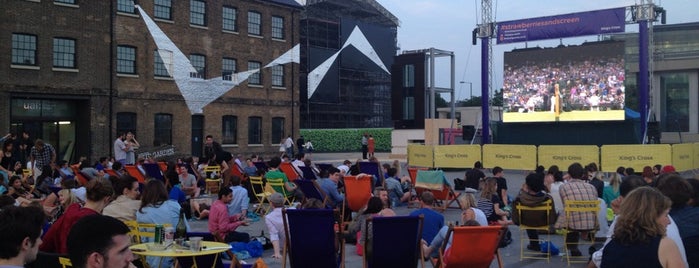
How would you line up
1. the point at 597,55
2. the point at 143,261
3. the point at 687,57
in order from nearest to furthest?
the point at 143,261, the point at 597,55, the point at 687,57

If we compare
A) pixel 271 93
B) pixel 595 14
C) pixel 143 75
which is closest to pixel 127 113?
pixel 143 75

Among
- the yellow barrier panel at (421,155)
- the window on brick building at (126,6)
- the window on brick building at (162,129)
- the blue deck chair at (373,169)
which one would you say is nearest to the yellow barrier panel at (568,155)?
the yellow barrier panel at (421,155)

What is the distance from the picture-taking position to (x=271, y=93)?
3866cm

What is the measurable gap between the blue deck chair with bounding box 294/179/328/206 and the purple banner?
20.5m

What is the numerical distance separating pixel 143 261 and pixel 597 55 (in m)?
29.7

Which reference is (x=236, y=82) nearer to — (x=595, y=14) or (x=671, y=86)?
(x=595, y=14)

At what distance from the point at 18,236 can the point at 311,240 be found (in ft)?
16.6

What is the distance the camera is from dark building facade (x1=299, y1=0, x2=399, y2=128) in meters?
50.2

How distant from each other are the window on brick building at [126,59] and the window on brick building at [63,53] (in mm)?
2303

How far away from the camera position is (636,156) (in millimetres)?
24797

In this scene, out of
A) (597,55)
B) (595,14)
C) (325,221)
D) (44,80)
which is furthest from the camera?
(597,55)

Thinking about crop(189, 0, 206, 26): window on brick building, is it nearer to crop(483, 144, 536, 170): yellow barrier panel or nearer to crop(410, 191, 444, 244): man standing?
crop(483, 144, 536, 170): yellow barrier panel

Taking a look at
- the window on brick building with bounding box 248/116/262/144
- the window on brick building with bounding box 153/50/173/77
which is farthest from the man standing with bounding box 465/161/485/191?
the window on brick building with bounding box 248/116/262/144

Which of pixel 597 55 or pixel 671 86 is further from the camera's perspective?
pixel 671 86
